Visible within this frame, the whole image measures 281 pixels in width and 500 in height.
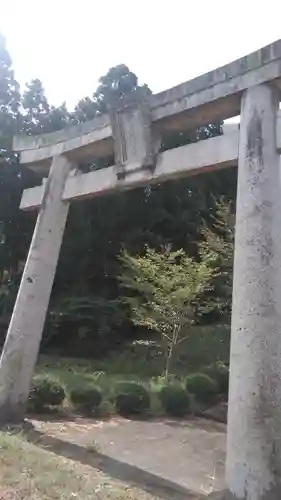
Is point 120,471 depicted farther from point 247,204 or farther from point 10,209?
point 10,209

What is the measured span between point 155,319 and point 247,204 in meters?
9.33

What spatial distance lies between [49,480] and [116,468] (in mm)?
1409

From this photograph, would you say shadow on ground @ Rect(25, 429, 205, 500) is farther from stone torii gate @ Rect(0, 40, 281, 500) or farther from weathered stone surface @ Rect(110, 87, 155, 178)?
weathered stone surface @ Rect(110, 87, 155, 178)

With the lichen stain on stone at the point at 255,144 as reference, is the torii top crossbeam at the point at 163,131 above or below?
above

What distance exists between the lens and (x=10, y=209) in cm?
1950

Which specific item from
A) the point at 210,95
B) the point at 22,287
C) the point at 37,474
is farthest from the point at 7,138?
the point at 37,474

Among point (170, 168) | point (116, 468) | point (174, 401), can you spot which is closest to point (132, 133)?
point (170, 168)

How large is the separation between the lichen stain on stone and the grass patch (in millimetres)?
2912

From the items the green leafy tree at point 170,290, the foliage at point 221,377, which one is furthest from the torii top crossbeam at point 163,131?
the green leafy tree at point 170,290

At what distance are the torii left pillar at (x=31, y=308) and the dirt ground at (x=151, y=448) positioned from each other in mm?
565

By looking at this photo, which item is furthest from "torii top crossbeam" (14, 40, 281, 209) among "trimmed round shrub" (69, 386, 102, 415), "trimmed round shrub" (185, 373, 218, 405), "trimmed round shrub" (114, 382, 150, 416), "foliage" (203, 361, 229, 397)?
"foliage" (203, 361, 229, 397)

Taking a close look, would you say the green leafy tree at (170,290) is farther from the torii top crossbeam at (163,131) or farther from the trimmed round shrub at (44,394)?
the torii top crossbeam at (163,131)

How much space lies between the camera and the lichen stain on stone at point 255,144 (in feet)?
15.7

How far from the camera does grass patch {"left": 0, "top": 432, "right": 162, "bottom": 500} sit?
3.93m
